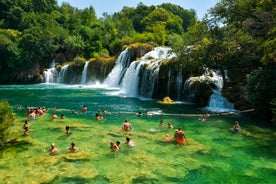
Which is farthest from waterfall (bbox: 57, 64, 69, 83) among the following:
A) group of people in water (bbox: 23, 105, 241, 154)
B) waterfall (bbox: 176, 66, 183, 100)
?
group of people in water (bbox: 23, 105, 241, 154)

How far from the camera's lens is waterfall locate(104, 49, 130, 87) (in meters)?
56.5

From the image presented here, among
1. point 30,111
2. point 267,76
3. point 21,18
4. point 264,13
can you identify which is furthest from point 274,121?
point 21,18

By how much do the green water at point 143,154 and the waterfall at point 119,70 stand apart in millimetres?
28624

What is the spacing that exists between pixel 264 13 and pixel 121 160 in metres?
20.2

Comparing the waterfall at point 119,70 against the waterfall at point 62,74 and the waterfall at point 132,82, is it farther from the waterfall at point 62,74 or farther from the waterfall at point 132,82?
the waterfall at point 62,74

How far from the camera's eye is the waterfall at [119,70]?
185 feet

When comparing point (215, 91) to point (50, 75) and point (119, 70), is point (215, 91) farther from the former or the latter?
point (50, 75)

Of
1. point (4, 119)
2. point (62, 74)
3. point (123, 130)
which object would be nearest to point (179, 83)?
point (123, 130)

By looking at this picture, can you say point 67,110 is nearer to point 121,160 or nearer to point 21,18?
point 121,160

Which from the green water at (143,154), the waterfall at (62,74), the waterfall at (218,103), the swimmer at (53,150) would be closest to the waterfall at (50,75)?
the waterfall at (62,74)

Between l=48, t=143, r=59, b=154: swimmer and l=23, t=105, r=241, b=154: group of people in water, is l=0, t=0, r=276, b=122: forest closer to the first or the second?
l=23, t=105, r=241, b=154: group of people in water

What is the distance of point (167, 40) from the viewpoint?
74.9 m

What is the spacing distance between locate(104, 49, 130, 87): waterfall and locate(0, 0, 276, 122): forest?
391 centimetres

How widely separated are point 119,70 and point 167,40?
2204cm
